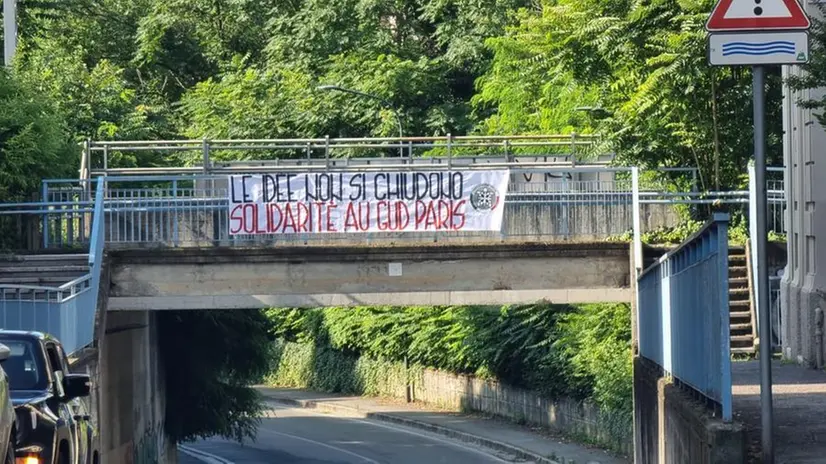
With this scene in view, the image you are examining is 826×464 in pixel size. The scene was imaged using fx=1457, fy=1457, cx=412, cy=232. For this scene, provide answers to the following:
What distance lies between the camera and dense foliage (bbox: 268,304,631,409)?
30.7 meters

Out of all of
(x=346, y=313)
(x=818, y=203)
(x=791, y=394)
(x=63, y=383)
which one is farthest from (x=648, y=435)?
(x=346, y=313)

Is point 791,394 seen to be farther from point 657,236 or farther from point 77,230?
point 77,230

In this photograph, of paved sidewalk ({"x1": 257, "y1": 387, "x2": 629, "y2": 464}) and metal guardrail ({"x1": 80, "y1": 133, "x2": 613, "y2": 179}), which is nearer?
paved sidewalk ({"x1": 257, "y1": 387, "x2": 629, "y2": 464})

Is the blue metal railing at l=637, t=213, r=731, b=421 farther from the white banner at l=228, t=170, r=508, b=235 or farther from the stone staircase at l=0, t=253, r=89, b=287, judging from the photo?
the stone staircase at l=0, t=253, r=89, b=287

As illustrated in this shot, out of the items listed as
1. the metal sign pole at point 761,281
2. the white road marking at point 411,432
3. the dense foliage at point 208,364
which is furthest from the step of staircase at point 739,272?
the metal sign pole at point 761,281

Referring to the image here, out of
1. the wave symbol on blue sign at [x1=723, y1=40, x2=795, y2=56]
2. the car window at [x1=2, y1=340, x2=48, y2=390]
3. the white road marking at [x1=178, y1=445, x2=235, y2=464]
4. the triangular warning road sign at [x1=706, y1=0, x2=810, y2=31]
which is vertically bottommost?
the white road marking at [x1=178, y1=445, x2=235, y2=464]

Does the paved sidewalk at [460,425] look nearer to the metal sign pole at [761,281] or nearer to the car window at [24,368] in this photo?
the car window at [24,368]

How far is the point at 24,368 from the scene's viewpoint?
1152cm

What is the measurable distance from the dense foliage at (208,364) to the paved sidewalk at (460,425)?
6.25 m

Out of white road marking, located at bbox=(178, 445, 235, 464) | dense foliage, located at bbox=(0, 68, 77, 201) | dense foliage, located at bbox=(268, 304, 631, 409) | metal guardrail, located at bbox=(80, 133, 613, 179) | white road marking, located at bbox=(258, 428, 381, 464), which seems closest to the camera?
dense foliage, located at bbox=(0, 68, 77, 201)

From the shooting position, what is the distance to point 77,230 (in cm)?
2820

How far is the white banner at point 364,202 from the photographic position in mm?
26703

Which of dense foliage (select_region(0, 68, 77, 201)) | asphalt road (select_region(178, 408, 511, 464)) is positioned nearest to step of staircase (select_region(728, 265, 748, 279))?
asphalt road (select_region(178, 408, 511, 464))

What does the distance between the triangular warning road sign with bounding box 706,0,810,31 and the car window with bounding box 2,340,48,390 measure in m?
5.78
